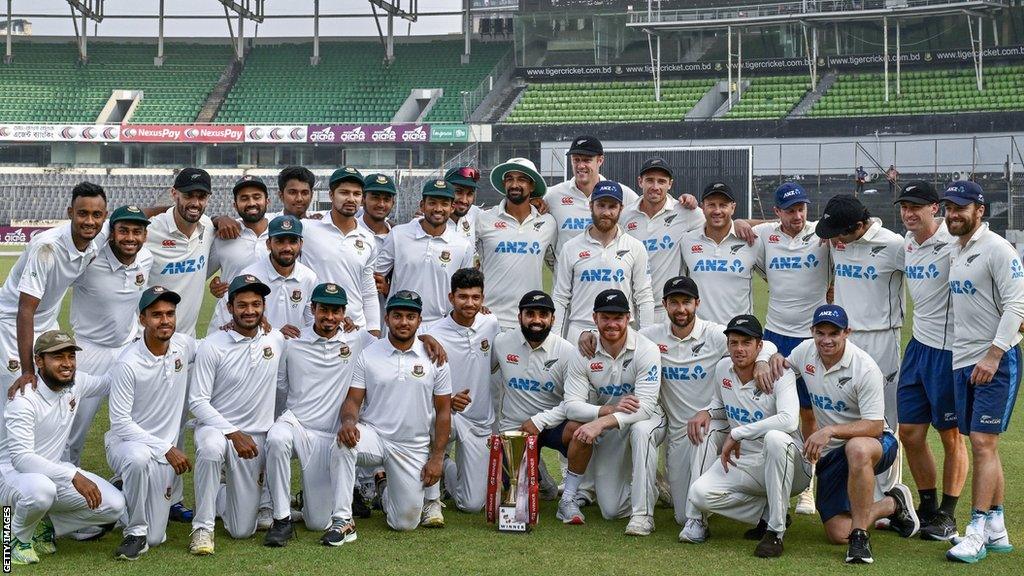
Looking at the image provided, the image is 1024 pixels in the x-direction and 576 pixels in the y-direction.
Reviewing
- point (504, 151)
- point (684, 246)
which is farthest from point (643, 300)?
point (504, 151)

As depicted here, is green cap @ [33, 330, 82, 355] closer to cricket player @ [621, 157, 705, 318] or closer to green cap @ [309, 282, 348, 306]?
green cap @ [309, 282, 348, 306]

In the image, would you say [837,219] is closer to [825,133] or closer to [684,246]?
[684,246]

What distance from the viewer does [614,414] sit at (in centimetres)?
795

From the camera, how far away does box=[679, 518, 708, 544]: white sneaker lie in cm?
736

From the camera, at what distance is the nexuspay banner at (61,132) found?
147ft

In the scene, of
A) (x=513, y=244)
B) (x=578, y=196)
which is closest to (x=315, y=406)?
(x=513, y=244)

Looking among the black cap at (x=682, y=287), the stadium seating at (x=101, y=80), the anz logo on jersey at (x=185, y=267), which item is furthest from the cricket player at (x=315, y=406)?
the stadium seating at (x=101, y=80)

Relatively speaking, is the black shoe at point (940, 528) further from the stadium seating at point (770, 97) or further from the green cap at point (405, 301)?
the stadium seating at point (770, 97)

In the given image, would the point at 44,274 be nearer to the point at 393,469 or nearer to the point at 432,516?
the point at 393,469

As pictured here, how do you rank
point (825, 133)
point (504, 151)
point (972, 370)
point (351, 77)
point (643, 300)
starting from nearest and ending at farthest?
1. point (972, 370)
2. point (643, 300)
3. point (825, 133)
4. point (504, 151)
5. point (351, 77)

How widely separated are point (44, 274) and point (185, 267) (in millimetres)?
1217

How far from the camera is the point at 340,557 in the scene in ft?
22.7

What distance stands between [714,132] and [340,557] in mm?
30165

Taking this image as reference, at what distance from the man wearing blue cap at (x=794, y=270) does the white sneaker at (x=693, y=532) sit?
6.09 feet
